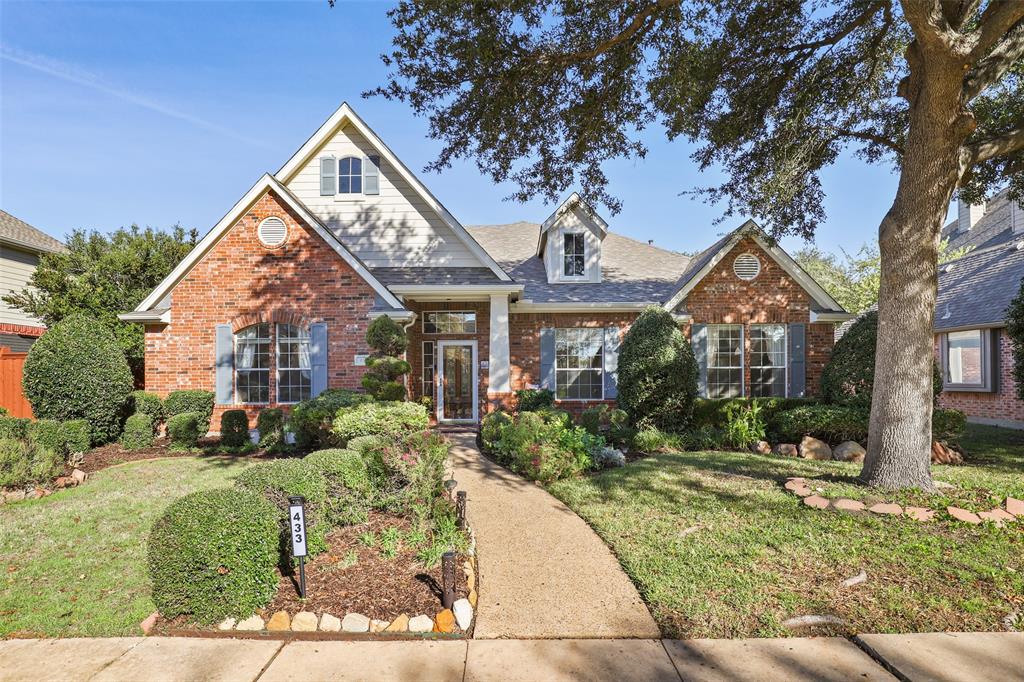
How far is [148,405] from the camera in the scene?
1119cm

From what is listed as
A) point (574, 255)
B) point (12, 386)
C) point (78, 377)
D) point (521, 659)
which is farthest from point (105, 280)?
point (521, 659)

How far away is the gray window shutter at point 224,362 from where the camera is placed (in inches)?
455

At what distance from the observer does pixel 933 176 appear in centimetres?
678

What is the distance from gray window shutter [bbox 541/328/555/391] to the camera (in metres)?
A: 13.9

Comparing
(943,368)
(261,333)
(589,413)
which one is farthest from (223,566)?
(943,368)

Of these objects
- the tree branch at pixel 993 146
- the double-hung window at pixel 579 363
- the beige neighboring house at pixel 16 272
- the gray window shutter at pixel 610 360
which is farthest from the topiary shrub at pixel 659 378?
the beige neighboring house at pixel 16 272

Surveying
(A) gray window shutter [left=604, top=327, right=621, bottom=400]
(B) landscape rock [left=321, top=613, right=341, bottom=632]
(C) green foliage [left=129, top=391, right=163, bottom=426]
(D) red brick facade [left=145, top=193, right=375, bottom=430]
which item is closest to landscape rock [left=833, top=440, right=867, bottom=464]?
(A) gray window shutter [left=604, top=327, right=621, bottom=400]

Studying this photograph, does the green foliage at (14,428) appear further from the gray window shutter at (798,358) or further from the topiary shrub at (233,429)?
the gray window shutter at (798,358)

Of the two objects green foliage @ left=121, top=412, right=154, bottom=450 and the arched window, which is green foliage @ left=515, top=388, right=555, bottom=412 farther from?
green foliage @ left=121, top=412, right=154, bottom=450

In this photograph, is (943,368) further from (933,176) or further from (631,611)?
(631,611)

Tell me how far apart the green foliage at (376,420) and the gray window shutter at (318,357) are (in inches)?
109

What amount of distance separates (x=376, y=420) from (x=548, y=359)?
6408mm

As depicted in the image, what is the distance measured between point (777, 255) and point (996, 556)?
390 inches

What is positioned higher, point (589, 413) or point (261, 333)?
point (261, 333)
